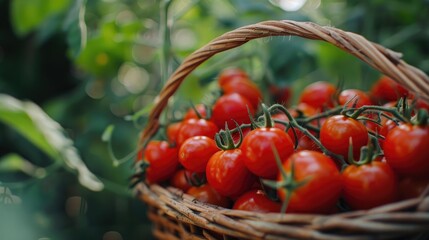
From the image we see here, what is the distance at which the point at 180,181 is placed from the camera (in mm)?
638

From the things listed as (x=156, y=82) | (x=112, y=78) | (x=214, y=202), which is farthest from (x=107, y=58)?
(x=214, y=202)

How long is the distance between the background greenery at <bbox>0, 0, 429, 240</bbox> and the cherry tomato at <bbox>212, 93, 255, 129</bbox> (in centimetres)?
17

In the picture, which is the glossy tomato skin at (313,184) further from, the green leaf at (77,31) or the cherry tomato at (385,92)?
the green leaf at (77,31)

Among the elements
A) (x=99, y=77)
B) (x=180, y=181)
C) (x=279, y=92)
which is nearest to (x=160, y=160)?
(x=180, y=181)

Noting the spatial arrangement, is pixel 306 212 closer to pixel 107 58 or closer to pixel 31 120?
pixel 31 120

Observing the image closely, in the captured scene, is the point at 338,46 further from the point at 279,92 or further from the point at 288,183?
the point at 279,92

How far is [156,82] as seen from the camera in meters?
1.27

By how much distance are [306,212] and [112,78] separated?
81 cm

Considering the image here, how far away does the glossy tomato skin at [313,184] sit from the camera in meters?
0.44

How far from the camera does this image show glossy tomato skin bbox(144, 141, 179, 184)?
0.63 metres

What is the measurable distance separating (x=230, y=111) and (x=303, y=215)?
0.25 meters

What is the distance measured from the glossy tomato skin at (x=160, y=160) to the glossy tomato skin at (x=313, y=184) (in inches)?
9.0

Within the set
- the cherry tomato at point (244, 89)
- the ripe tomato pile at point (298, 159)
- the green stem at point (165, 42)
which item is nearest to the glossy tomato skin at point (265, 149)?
the ripe tomato pile at point (298, 159)

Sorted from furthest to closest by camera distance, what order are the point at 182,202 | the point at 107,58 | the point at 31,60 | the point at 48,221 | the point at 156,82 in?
1. the point at 156,82
2. the point at 31,60
3. the point at 107,58
4. the point at 48,221
5. the point at 182,202
